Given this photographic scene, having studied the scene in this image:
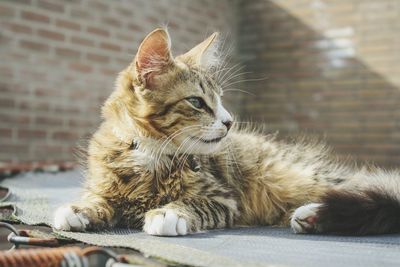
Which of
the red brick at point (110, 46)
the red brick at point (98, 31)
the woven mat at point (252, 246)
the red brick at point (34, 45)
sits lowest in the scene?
the woven mat at point (252, 246)

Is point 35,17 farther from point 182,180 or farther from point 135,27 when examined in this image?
point 182,180

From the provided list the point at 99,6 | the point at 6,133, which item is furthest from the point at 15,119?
the point at 99,6

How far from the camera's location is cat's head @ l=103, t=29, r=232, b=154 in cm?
152

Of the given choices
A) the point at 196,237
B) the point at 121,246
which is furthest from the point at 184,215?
the point at 121,246

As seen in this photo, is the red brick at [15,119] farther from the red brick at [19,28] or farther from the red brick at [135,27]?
the red brick at [135,27]

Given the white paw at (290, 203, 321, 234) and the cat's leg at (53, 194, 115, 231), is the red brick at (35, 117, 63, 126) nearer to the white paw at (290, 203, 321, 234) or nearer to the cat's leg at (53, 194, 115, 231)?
the cat's leg at (53, 194, 115, 231)

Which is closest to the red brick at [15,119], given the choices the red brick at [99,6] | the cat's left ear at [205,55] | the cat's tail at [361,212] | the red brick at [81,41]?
the red brick at [81,41]

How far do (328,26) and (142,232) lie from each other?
3.66 meters

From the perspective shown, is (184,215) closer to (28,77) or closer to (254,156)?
(254,156)

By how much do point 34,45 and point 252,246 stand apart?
2.76 metres

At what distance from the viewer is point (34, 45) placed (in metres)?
3.43

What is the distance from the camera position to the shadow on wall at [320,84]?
13.9ft

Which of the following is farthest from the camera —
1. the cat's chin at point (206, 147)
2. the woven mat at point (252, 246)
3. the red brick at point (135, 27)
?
the red brick at point (135, 27)

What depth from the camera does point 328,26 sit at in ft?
14.8
